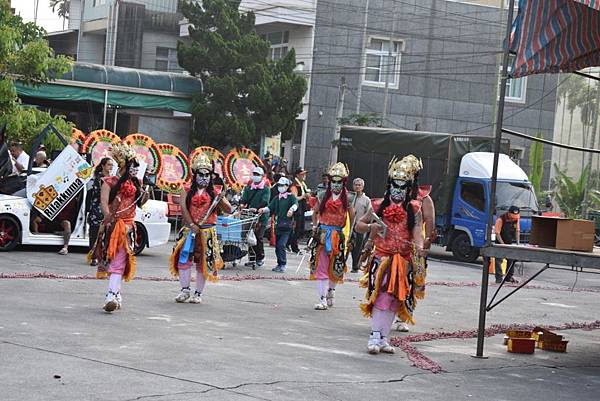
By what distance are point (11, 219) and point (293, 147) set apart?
22.5 metres

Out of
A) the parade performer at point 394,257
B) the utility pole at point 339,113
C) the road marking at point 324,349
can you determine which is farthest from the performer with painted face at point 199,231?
the utility pole at point 339,113

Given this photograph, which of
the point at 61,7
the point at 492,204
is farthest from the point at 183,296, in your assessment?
the point at 61,7

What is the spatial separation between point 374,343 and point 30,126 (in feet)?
45.7

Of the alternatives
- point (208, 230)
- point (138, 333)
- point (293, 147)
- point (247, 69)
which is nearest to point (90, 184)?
point (208, 230)

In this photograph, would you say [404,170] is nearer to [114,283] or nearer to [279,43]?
[114,283]

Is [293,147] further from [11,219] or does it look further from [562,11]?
[562,11]

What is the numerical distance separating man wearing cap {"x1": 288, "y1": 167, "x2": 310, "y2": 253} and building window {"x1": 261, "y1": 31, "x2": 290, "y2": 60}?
15362mm

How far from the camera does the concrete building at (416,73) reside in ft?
131

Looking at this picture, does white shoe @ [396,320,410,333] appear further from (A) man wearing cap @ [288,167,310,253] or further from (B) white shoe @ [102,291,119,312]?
(A) man wearing cap @ [288,167,310,253]

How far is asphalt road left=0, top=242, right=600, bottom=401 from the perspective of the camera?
8578 millimetres

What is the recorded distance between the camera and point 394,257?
447 inches

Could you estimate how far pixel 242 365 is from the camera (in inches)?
377

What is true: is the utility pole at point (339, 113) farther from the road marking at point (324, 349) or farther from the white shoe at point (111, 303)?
the road marking at point (324, 349)

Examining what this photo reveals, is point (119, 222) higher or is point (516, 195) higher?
point (516, 195)
